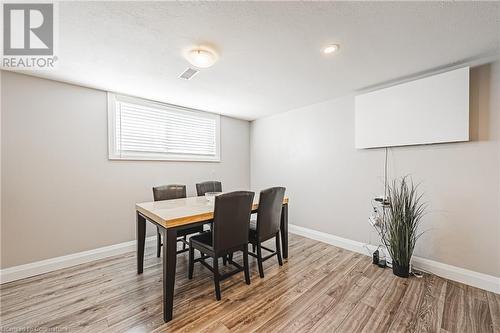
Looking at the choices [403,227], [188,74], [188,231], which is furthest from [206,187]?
[403,227]

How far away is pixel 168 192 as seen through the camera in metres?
2.78

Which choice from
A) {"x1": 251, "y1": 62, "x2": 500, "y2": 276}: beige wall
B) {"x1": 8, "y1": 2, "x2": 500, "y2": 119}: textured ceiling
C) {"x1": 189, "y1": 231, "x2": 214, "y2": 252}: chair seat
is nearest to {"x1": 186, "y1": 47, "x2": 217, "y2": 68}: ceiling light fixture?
{"x1": 8, "y1": 2, "x2": 500, "y2": 119}: textured ceiling

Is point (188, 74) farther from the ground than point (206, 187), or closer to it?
farther from the ground

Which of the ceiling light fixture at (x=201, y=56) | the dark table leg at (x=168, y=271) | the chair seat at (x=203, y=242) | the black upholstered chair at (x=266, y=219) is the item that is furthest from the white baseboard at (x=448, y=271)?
the ceiling light fixture at (x=201, y=56)

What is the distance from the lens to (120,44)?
171 centimetres

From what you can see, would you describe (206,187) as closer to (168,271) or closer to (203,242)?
(203,242)

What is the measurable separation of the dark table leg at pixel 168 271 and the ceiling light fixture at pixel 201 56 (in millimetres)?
1541

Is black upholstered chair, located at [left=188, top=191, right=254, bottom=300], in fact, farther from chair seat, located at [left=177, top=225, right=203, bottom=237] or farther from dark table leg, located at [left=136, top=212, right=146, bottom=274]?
dark table leg, located at [left=136, top=212, right=146, bottom=274]

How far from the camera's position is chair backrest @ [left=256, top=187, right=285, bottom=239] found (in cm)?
218

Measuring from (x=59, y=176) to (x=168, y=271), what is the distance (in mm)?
2039

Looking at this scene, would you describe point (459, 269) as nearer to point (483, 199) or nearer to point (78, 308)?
point (483, 199)

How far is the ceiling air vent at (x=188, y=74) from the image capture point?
2.21 metres

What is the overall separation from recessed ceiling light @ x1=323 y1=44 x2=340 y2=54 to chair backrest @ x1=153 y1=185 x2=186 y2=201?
8.16 feet

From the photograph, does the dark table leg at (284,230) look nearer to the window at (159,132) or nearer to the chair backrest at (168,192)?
the chair backrest at (168,192)
